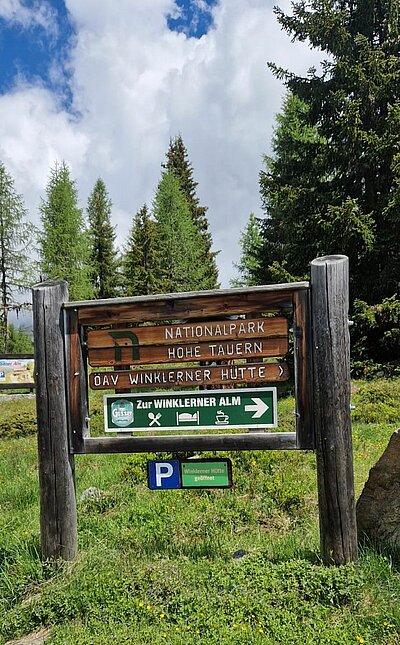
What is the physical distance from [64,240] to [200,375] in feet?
110

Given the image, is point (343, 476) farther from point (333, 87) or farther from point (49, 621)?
point (333, 87)

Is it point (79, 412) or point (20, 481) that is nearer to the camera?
point (79, 412)

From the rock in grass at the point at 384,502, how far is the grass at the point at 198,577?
14 centimetres

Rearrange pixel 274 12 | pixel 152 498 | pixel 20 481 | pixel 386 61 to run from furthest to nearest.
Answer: pixel 274 12
pixel 386 61
pixel 20 481
pixel 152 498

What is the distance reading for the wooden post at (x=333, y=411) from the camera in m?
3.84

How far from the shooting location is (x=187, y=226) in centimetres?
3722

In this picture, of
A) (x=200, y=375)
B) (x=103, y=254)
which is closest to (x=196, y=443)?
(x=200, y=375)

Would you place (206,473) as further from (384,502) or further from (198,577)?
(384,502)

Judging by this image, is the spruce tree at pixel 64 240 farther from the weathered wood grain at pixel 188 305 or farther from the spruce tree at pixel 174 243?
the weathered wood grain at pixel 188 305

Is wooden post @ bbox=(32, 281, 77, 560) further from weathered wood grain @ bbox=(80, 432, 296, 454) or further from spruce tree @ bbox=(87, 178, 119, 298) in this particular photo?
spruce tree @ bbox=(87, 178, 119, 298)

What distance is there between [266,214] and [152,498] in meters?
20.2

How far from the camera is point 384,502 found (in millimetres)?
4215

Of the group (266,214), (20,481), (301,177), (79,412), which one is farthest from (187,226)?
(79,412)

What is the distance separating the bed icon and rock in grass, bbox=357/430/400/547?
1.54 m
